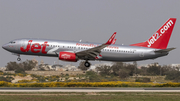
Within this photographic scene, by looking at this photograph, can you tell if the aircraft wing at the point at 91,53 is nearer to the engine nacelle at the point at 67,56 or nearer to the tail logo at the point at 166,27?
the engine nacelle at the point at 67,56

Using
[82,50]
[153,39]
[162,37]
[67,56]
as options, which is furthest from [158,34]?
[67,56]

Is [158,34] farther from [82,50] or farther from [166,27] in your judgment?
[82,50]

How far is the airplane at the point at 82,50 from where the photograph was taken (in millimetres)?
41656

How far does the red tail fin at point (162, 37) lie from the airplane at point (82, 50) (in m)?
0.41

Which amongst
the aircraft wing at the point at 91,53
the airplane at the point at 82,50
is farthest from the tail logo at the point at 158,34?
the aircraft wing at the point at 91,53

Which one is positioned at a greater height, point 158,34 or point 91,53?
point 158,34

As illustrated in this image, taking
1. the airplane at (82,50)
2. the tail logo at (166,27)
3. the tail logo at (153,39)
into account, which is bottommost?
the airplane at (82,50)

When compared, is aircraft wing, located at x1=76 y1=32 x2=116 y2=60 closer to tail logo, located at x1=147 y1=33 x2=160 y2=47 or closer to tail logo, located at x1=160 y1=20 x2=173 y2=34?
tail logo, located at x1=147 y1=33 x2=160 y2=47

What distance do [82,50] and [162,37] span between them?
49.3 ft

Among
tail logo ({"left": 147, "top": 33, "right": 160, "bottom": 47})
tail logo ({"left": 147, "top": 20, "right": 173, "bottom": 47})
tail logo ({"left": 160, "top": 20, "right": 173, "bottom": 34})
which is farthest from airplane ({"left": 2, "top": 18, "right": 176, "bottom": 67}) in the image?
tail logo ({"left": 160, "top": 20, "right": 173, "bottom": 34})

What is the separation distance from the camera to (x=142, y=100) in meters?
26.6

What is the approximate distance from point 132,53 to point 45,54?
14238mm

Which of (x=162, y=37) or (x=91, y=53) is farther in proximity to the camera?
(x=162, y=37)

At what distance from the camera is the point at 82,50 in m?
42.2
